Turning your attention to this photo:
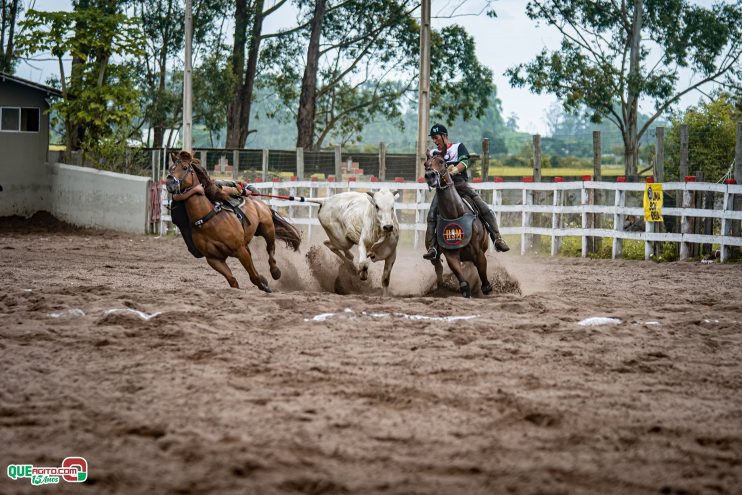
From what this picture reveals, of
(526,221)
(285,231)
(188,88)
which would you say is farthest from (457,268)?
(188,88)

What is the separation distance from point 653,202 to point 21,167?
20.6m

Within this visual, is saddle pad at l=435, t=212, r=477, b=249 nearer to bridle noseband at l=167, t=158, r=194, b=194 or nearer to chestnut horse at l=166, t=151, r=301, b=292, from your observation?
chestnut horse at l=166, t=151, r=301, b=292

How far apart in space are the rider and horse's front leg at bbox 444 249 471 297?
258 millimetres

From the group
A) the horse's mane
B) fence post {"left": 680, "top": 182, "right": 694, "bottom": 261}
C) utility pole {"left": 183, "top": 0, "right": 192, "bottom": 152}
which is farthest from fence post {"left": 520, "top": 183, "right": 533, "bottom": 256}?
the horse's mane

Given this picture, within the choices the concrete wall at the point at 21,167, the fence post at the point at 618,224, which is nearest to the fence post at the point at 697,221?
the fence post at the point at 618,224

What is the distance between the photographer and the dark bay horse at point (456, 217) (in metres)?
11.3

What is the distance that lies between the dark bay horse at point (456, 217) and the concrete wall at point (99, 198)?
51.3 feet

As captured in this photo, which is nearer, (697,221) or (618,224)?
(697,221)

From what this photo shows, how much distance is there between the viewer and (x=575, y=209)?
64.8 feet

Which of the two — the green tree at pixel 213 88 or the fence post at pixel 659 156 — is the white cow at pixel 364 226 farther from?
the green tree at pixel 213 88

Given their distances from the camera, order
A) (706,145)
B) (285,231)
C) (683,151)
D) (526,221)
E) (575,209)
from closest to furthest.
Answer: (285,231)
(683,151)
(575,209)
(526,221)
(706,145)

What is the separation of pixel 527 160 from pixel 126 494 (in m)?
47.0

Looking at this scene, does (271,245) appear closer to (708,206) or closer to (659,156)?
(708,206)

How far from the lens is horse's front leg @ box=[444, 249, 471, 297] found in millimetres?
11805
